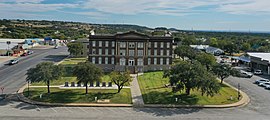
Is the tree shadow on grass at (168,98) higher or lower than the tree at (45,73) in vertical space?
lower

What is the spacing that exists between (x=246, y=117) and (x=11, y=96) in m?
35.9

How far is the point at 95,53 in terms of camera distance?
237 feet

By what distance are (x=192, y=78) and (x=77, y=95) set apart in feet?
62.5

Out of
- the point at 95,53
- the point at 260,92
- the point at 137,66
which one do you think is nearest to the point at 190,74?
the point at 260,92

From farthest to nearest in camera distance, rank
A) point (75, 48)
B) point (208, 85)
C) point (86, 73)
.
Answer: point (75, 48) < point (86, 73) < point (208, 85)

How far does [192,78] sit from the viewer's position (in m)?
43.8

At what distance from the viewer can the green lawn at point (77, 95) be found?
1725 inches

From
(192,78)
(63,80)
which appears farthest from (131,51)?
(192,78)

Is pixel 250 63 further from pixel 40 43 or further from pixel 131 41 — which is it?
pixel 40 43

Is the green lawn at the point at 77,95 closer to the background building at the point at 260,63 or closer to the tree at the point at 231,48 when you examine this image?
the background building at the point at 260,63

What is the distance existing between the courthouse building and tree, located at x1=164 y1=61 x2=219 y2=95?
2480cm

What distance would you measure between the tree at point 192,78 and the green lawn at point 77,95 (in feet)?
28.2

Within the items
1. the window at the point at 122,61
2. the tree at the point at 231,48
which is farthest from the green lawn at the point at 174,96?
the tree at the point at 231,48

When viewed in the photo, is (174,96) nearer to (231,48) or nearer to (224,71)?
(224,71)
